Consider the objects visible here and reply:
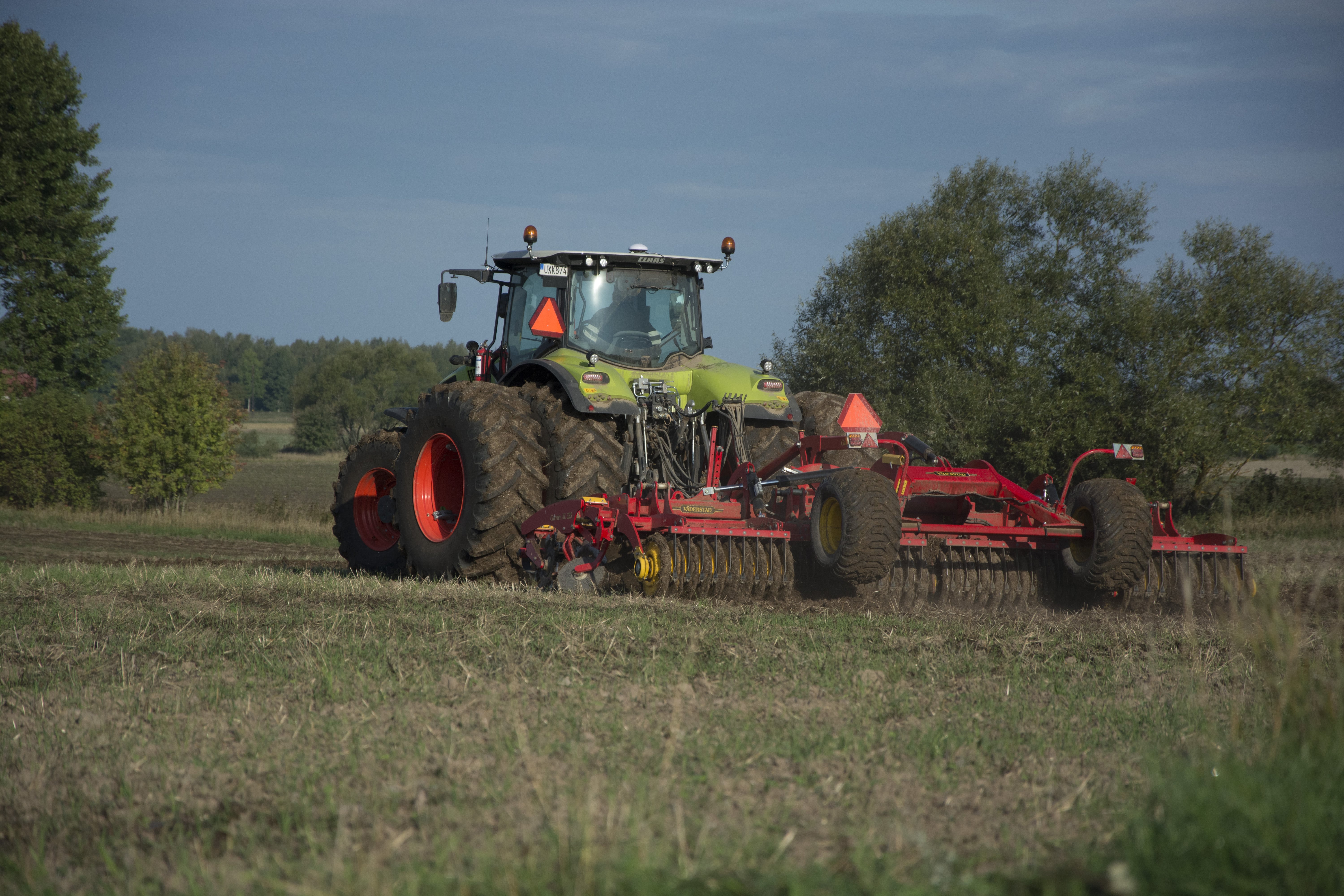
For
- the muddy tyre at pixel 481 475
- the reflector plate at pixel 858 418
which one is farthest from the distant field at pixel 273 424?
the reflector plate at pixel 858 418

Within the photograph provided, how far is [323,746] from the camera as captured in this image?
3.16 metres

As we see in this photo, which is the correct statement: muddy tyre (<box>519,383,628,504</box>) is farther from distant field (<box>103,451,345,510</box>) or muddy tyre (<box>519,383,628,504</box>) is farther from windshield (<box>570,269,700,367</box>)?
distant field (<box>103,451,345,510</box>)

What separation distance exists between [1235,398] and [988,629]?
52.8 feet

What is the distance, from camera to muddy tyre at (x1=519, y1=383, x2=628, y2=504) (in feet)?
24.4

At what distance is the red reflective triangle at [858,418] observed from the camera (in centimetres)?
Answer: 732

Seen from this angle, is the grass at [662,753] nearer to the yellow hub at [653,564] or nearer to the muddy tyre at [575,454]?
the yellow hub at [653,564]

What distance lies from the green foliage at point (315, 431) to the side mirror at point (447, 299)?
55579 mm

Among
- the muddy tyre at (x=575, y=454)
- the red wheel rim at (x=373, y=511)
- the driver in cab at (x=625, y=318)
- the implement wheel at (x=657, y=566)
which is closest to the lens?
the implement wheel at (x=657, y=566)

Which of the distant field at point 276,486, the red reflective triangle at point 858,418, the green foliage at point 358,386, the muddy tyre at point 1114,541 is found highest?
the green foliage at point 358,386

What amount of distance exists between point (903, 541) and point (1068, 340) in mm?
15667

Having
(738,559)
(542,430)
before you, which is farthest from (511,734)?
(542,430)

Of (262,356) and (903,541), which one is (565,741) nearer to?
(903,541)

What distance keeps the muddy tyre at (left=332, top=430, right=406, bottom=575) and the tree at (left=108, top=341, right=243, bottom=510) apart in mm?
13376

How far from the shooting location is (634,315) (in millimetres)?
8602
